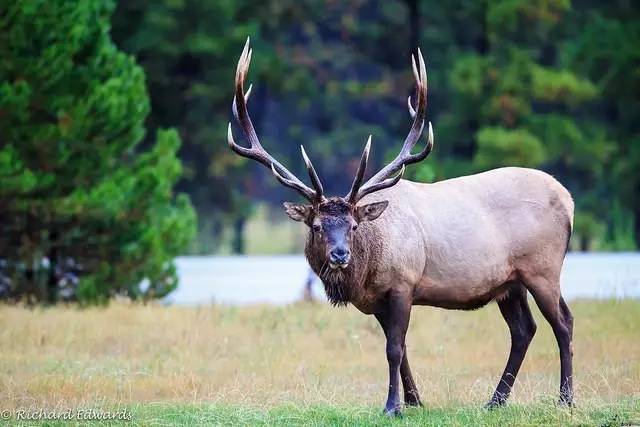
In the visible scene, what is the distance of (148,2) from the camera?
2745 cm

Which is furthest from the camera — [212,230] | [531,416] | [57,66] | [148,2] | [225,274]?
[212,230]

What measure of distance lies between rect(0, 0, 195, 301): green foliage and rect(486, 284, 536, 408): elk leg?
676 centimetres

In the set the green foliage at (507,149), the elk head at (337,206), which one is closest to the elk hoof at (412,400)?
the elk head at (337,206)

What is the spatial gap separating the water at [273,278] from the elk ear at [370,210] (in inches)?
350

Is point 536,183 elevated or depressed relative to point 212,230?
elevated

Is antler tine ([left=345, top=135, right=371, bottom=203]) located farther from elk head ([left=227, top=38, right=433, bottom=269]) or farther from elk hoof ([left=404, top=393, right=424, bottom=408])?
elk hoof ([left=404, top=393, right=424, bottom=408])

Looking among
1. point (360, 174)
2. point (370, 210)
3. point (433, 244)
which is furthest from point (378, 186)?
point (433, 244)

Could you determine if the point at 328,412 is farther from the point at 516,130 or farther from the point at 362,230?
the point at 516,130

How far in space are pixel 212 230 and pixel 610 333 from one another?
70.3 feet

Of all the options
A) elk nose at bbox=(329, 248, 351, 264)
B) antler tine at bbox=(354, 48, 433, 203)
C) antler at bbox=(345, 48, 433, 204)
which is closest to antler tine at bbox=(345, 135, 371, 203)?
antler at bbox=(345, 48, 433, 204)

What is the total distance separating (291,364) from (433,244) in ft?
8.46

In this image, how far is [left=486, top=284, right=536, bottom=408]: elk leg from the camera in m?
10.5

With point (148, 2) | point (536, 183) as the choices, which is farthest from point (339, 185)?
point (536, 183)

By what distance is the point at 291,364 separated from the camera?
12.2 metres
